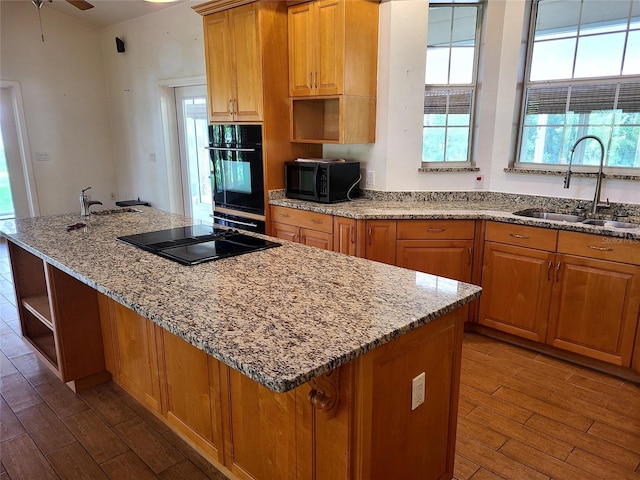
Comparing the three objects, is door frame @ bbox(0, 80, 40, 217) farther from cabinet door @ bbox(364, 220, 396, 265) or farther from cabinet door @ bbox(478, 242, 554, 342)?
cabinet door @ bbox(478, 242, 554, 342)

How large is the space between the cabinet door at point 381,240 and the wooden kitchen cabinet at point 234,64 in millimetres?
1339

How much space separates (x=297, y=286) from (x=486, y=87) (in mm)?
2739

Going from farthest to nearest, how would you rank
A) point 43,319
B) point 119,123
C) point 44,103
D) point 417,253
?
point 119,123 → point 44,103 → point 417,253 → point 43,319

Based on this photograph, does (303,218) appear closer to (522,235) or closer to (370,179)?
(370,179)

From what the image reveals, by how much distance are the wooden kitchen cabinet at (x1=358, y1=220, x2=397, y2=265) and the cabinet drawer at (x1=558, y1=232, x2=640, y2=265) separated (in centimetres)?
106

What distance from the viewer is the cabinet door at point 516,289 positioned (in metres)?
2.91

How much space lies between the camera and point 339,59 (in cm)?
339

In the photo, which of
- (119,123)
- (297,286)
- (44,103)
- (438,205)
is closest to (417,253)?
(438,205)

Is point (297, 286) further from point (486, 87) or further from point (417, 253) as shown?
point (486, 87)

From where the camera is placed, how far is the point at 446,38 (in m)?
3.62

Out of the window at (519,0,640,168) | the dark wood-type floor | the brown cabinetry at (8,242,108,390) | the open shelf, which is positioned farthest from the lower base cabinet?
the window at (519,0,640,168)

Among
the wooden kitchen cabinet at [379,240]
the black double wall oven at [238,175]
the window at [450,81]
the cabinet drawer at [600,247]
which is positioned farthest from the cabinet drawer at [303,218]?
the cabinet drawer at [600,247]

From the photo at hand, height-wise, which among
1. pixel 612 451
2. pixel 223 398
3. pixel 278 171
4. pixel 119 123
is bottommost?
pixel 612 451

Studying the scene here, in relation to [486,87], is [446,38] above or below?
above
